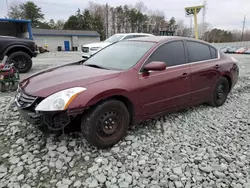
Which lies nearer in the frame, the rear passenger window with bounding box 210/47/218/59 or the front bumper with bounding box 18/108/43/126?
the front bumper with bounding box 18/108/43/126

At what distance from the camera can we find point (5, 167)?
2.35 metres

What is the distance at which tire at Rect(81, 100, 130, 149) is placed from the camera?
248 cm

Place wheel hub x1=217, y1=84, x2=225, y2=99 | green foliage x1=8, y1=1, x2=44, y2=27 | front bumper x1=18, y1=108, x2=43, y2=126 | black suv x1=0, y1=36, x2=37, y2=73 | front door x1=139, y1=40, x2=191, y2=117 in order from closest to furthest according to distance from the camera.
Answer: front bumper x1=18, y1=108, x2=43, y2=126
front door x1=139, y1=40, x2=191, y2=117
wheel hub x1=217, y1=84, x2=225, y2=99
black suv x1=0, y1=36, x2=37, y2=73
green foliage x1=8, y1=1, x2=44, y2=27

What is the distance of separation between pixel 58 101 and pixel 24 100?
550mm

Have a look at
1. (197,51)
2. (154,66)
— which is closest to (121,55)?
(154,66)

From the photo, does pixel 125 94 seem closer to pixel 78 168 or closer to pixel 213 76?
pixel 78 168

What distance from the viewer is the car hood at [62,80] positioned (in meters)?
2.45

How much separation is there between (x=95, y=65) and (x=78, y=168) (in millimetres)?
1601

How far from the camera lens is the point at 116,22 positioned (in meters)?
49.7

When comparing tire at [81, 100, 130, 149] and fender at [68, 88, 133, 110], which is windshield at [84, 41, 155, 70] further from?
tire at [81, 100, 130, 149]

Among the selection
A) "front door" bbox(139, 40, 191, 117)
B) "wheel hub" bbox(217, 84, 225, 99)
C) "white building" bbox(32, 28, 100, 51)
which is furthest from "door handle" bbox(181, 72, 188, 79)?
"white building" bbox(32, 28, 100, 51)

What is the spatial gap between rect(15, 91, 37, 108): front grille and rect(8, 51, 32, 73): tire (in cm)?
550

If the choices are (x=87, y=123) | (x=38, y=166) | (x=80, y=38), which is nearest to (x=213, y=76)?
(x=87, y=123)

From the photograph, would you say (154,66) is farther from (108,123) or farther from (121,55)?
(108,123)
